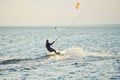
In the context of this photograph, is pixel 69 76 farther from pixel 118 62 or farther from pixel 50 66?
pixel 118 62

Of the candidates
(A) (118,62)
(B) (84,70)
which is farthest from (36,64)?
(A) (118,62)

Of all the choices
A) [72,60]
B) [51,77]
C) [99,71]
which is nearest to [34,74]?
[51,77]

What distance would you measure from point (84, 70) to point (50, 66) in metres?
3.51

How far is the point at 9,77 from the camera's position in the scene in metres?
22.0

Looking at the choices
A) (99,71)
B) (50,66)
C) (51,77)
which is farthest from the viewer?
(50,66)

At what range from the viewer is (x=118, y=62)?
28438mm

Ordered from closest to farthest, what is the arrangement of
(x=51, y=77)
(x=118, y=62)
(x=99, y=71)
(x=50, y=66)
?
(x=51, y=77)
(x=99, y=71)
(x=50, y=66)
(x=118, y=62)

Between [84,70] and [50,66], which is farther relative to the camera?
[50,66]

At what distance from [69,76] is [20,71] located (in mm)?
4562

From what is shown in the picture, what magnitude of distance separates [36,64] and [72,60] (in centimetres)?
426

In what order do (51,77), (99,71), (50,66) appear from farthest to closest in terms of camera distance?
(50,66)
(99,71)
(51,77)

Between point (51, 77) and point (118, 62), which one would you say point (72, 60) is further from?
point (51, 77)

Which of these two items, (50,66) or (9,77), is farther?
(50,66)

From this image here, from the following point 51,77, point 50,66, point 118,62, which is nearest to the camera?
point 51,77
